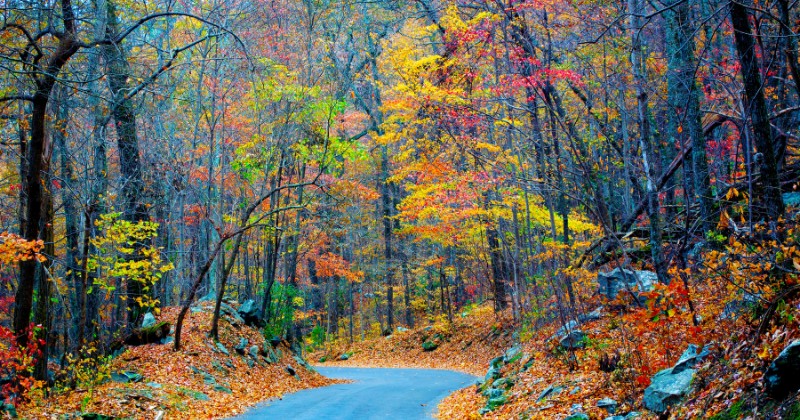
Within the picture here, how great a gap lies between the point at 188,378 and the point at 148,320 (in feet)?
10.3

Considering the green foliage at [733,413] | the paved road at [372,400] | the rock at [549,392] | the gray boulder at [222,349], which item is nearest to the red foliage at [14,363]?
the paved road at [372,400]

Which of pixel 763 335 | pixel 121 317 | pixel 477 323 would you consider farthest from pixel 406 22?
pixel 763 335

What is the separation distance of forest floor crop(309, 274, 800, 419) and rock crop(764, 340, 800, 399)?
0.11m

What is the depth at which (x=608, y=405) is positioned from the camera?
22.9 feet

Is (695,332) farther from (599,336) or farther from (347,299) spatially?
(347,299)

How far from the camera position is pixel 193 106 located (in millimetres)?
18984

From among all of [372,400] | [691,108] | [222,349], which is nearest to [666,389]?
[691,108]

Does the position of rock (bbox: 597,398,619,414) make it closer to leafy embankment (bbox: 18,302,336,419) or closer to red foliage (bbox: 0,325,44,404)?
leafy embankment (bbox: 18,302,336,419)

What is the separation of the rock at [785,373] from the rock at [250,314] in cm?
1554

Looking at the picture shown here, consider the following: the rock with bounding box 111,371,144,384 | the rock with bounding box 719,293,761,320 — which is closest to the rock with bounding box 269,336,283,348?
the rock with bounding box 111,371,144,384

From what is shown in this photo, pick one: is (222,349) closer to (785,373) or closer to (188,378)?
(188,378)

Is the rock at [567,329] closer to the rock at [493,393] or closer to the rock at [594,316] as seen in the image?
the rock at [594,316]

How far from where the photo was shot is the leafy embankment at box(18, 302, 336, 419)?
9.53 m

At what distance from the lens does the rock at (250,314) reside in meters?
17.9
